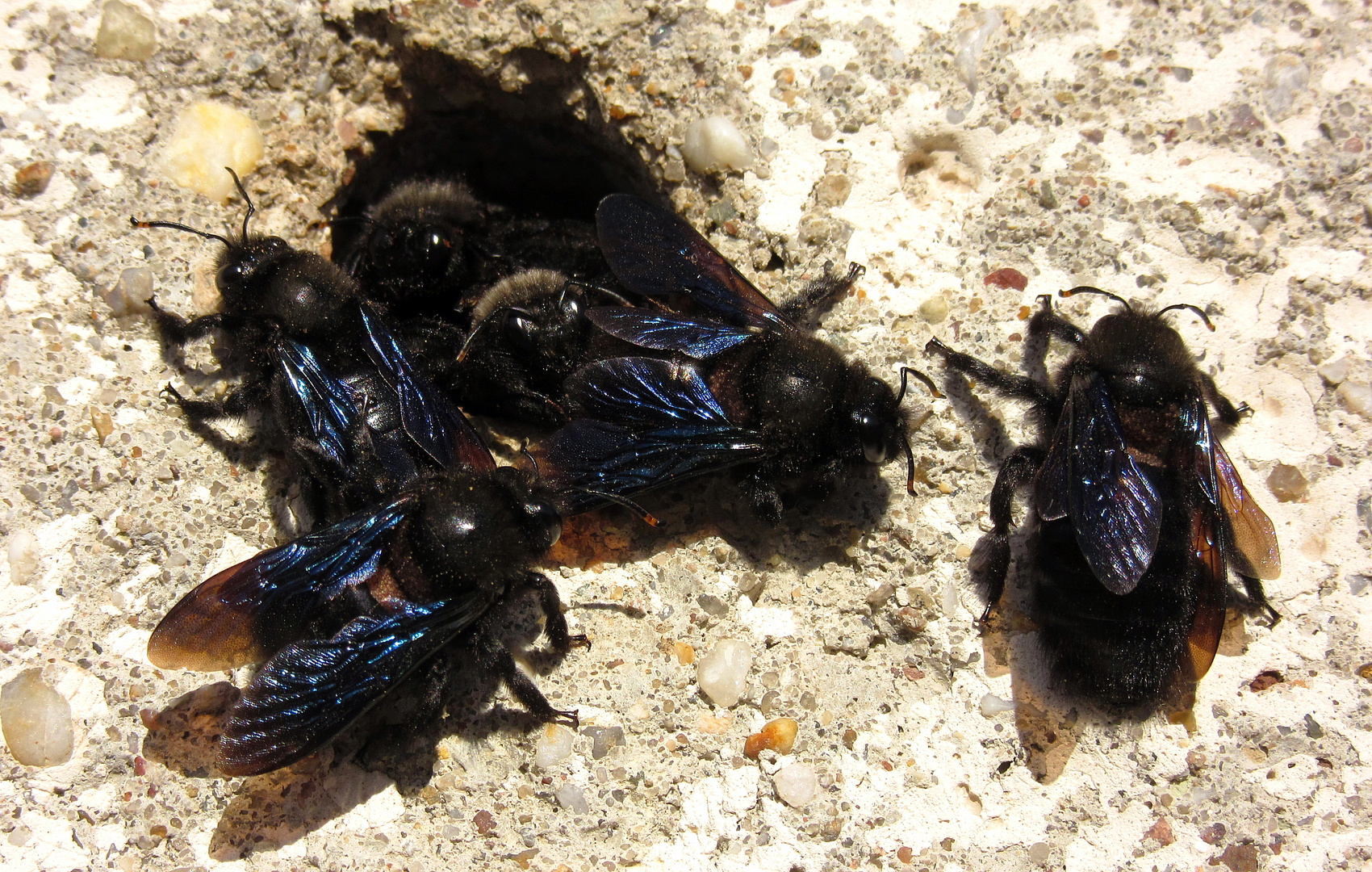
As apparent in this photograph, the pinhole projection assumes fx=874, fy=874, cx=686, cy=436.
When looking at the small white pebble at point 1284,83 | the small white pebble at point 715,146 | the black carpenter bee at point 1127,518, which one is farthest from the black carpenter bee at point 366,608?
the small white pebble at point 1284,83

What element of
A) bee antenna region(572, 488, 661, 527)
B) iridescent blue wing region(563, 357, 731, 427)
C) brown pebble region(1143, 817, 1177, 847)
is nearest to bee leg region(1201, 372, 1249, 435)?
brown pebble region(1143, 817, 1177, 847)

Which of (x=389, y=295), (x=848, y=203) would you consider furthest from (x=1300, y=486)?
(x=389, y=295)

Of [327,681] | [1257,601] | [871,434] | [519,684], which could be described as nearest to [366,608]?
[327,681]

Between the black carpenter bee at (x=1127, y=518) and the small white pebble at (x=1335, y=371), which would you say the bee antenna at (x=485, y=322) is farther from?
the small white pebble at (x=1335, y=371)

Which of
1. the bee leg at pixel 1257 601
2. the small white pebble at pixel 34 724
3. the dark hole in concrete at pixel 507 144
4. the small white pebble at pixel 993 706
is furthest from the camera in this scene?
the dark hole in concrete at pixel 507 144

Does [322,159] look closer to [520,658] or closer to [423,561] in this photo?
[423,561]

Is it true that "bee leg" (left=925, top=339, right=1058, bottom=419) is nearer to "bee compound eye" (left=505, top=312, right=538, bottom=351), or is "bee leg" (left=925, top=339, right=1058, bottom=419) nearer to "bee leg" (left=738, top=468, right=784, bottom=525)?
"bee leg" (left=738, top=468, right=784, bottom=525)

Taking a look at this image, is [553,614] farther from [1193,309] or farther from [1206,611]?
[1193,309]
